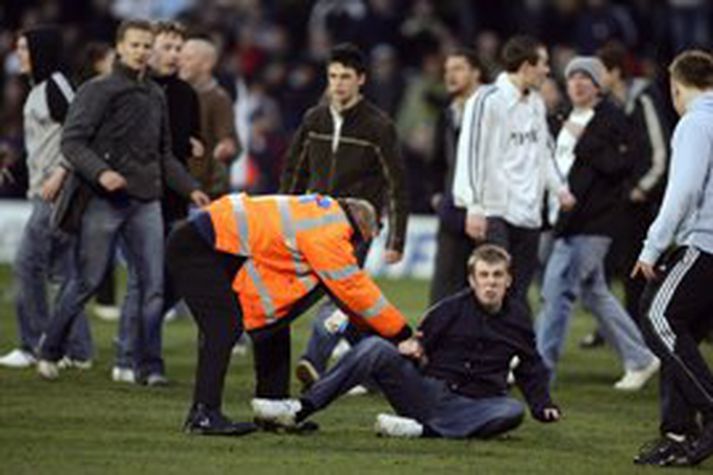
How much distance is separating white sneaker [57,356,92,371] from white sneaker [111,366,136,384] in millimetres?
708

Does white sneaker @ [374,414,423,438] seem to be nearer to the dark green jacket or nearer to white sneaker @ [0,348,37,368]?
the dark green jacket

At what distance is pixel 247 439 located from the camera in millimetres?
12742

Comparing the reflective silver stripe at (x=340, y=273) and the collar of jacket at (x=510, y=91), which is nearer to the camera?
the reflective silver stripe at (x=340, y=273)

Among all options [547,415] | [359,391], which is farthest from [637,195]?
[547,415]

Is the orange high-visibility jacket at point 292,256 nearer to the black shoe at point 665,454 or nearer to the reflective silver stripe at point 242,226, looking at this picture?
the reflective silver stripe at point 242,226

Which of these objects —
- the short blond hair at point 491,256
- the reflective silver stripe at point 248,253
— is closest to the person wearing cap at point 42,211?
the reflective silver stripe at point 248,253

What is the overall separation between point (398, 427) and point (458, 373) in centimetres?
46

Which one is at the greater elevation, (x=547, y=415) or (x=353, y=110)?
(x=353, y=110)

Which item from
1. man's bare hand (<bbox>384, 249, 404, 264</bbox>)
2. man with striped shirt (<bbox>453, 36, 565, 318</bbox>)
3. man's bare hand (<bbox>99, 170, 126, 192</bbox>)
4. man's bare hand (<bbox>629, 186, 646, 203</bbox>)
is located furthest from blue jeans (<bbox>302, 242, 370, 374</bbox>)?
man's bare hand (<bbox>629, 186, 646, 203</bbox>)

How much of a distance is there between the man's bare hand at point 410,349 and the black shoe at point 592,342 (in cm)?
691

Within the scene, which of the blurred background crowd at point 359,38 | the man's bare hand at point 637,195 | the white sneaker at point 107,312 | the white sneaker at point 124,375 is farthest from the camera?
the blurred background crowd at point 359,38

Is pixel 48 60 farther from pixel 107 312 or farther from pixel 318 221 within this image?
pixel 107 312

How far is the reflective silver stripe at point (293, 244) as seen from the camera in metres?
12.6

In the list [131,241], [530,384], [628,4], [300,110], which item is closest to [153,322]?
[131,241]
